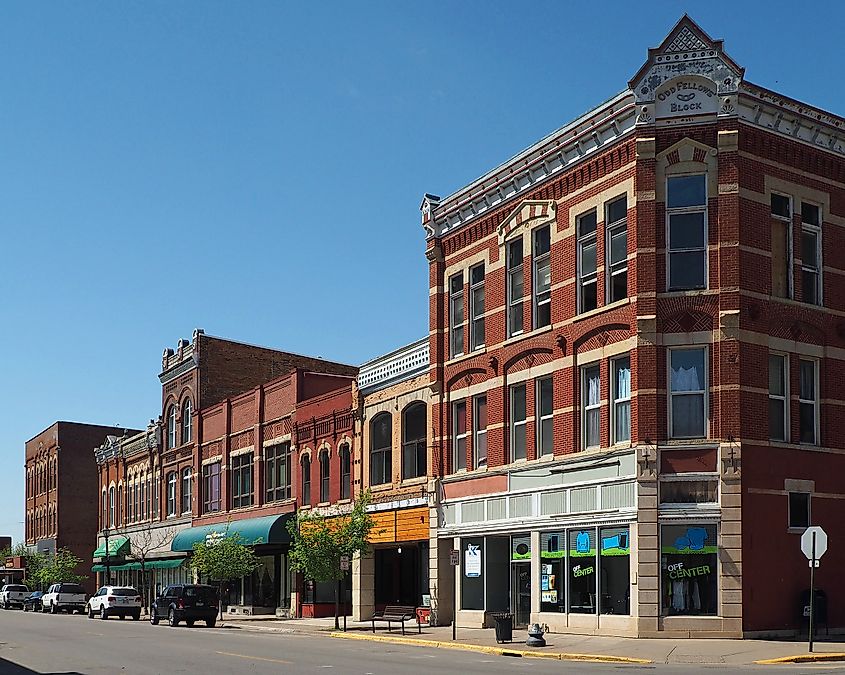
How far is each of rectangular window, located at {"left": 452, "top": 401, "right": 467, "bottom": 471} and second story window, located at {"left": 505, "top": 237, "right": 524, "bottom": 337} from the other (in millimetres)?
3826

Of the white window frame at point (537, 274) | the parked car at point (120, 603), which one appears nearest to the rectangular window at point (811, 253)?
the white window frame at point (537, 274)

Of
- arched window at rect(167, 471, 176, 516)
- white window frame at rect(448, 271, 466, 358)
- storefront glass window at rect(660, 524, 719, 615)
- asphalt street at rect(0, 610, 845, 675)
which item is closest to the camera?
asphalt street at rect(0, 610, 845, 675)

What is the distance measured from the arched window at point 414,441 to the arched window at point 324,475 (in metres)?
7.04

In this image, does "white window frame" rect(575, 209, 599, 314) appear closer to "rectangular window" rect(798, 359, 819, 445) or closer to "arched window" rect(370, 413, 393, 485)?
"rectangular window" rect(798, 359, 819, 445)

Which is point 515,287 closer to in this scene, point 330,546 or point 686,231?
point 686,231

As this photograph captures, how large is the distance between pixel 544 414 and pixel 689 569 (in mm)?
7241

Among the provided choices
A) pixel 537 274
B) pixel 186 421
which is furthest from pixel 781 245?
pixel 186 421

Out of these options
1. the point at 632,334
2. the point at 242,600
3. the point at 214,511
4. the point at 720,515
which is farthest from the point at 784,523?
the point at 214,511

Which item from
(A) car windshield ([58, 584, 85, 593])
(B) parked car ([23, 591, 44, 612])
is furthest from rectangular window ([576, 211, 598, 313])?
(B) parked car ([23, 591, 44, 612])

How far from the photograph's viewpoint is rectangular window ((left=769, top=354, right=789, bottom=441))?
3114 centimetres

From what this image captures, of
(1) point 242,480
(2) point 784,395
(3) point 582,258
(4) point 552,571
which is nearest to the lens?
(2) point 784,395

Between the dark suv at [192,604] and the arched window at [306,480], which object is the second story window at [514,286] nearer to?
the arched window at [306,480]

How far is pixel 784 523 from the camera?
3047cm

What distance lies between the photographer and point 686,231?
31.4 metres
